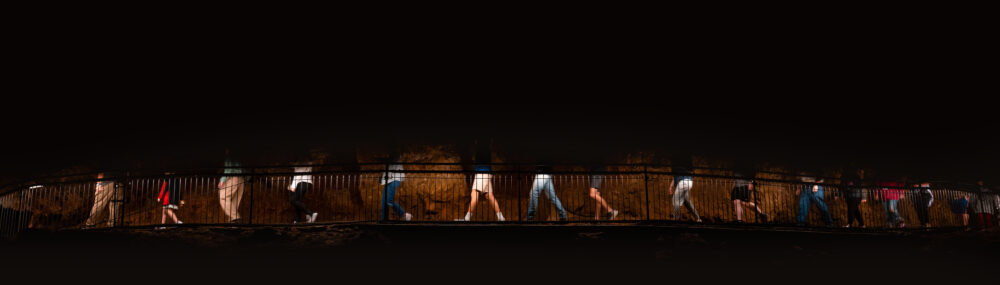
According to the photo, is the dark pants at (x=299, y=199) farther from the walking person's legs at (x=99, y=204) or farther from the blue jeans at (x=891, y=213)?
the blue jeans at (x=891, y=213)

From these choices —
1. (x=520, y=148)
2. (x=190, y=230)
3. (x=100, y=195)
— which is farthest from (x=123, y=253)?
(x=520, y=148)

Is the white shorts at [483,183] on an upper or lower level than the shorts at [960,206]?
upper

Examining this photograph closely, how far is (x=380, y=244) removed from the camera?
39.2ft

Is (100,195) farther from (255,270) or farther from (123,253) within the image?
(255,270)

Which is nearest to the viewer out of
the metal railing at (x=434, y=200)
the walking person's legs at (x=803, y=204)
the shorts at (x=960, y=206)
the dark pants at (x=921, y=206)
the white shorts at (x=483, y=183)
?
the metal railing at (x=434, y=200)

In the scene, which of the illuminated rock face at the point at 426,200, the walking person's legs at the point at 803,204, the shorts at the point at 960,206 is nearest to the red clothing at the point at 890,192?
the illuminated rock face at the point at 426,200

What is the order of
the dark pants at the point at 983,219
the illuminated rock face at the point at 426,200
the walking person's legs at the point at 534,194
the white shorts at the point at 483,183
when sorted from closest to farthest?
the walking person's legs at the point at 534,194 < the white shorts at the point at 483,183 < the illuminated rock face at the point at 426,200 < the dark pants at the point at 983,219

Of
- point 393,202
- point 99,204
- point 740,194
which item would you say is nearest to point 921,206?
point 740,194

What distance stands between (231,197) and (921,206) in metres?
12.9

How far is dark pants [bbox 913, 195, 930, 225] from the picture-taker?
14.7m

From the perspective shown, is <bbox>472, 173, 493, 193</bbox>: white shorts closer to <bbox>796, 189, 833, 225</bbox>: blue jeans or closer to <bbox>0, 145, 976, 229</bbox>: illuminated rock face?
<bbox>0, 145, 976, 229</bbox>: illuminated rock face

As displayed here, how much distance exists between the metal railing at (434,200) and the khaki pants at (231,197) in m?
0.02

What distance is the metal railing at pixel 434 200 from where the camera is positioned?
42.1ft

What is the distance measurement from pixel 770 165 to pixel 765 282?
323 inches
